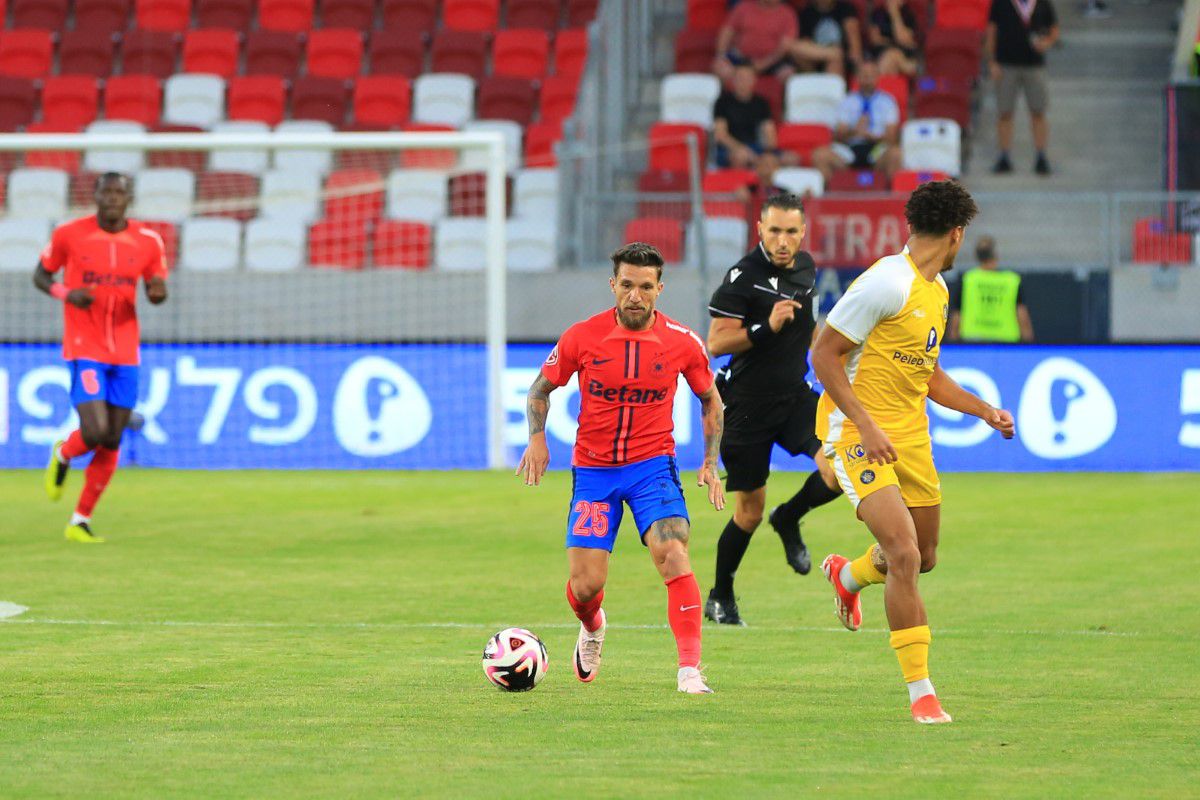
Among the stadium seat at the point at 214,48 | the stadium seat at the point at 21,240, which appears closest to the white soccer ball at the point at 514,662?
the stadium seat at the point at 21,240

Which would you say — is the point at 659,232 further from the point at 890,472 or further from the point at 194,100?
the point at 890,472

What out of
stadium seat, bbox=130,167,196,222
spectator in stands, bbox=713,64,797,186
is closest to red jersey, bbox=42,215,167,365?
stadium seat, bbox=130,167,196,222

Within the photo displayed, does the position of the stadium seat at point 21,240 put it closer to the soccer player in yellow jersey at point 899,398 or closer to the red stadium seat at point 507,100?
the red stadium seat at point 507,100

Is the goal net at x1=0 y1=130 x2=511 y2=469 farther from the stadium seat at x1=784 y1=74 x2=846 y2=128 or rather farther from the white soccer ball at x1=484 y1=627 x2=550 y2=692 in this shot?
the white soccer ball at x1=484 y1=627 x2=550 y2=692

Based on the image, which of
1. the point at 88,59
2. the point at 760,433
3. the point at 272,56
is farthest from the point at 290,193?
the point at 760,433

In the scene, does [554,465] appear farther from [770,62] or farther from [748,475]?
[748,475]

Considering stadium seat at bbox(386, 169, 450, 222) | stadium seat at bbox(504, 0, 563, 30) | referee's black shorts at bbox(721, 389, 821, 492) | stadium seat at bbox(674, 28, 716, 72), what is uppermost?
stadium seat at bbox(504, 0, 563, 30)

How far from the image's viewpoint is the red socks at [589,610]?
7.71 metres

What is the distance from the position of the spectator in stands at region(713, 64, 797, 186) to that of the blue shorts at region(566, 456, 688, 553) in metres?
15.0

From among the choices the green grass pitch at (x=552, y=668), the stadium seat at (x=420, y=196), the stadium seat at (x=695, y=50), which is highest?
the stadium seat at (x=695, y=50)

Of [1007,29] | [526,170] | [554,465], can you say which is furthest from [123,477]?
[1007,29]

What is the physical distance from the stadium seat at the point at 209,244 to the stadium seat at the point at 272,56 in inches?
168

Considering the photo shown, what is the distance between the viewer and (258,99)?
25.1 m

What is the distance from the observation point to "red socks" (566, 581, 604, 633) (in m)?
7.71
